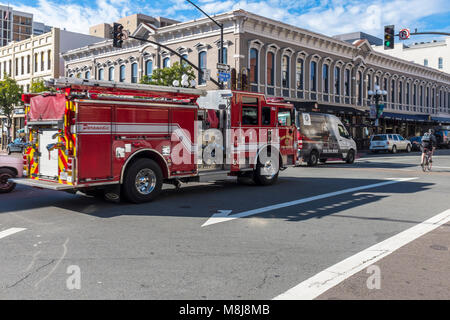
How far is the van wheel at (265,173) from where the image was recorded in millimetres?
12555

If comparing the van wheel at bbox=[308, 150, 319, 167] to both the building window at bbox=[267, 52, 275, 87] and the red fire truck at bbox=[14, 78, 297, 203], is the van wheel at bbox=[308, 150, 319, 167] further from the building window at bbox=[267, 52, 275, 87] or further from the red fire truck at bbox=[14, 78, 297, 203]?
the building window at bbox=[267, 52, 275, 87]

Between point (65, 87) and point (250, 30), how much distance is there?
22.9 meters

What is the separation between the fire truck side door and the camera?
838 cm

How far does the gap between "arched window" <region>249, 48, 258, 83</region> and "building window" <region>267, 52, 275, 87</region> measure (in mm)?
1485

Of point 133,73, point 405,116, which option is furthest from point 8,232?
point 405,116

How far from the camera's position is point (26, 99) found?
9.59m

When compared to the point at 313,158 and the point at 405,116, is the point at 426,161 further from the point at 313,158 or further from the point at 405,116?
the point at 405,116

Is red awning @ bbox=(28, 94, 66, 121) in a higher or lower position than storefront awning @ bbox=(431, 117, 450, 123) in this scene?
lower

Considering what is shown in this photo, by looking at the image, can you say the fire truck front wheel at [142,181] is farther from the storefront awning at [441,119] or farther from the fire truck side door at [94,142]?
the storefront awning at [441,119]

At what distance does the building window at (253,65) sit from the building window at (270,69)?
1.48m

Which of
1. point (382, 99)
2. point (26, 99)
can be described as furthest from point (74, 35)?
point (26, 99)

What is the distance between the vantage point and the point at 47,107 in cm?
900

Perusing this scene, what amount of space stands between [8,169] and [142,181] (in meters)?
3.99

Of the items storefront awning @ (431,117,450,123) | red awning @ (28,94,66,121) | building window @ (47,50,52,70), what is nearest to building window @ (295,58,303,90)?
storefront awning @ (431,117,450,123)
